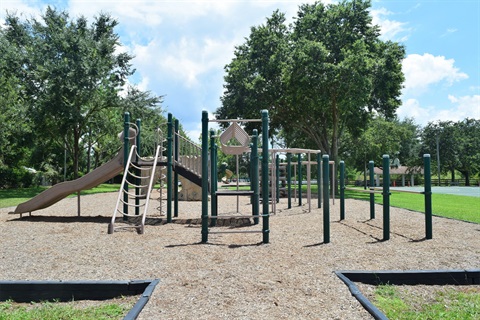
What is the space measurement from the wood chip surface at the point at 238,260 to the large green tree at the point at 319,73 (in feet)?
40.8

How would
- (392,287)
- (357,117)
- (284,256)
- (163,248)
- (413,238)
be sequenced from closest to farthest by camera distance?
(392,287), (284,256), (163,248), (413,238), (357,117)

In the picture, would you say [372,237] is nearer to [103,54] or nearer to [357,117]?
[357,117]

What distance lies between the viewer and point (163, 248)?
5.96m

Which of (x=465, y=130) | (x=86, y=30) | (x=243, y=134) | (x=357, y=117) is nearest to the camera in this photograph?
(x=243, y=134)

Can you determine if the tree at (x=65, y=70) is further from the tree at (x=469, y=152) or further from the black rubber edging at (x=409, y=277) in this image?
the tree at (x=469, y=152)

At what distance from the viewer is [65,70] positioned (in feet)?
77.1

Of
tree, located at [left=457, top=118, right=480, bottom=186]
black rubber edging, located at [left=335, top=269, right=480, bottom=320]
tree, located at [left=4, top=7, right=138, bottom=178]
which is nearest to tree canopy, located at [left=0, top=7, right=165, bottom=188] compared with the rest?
tree, located at [left=4, top=7, right=138, bottom=178]

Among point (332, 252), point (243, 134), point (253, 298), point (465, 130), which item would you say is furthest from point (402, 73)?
point (465, 130)

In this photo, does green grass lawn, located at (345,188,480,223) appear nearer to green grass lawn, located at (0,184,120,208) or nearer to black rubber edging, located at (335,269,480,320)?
black rubber edging, located at (335,269,480,320)

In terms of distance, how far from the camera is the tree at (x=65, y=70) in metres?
23.6

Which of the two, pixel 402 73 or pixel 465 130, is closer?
pixel 402 73

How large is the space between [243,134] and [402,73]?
1750 centimetres

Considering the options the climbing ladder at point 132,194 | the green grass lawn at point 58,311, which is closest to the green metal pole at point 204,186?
the climbing ladder at point 132,194

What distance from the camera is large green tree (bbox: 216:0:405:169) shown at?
19.7 metres
